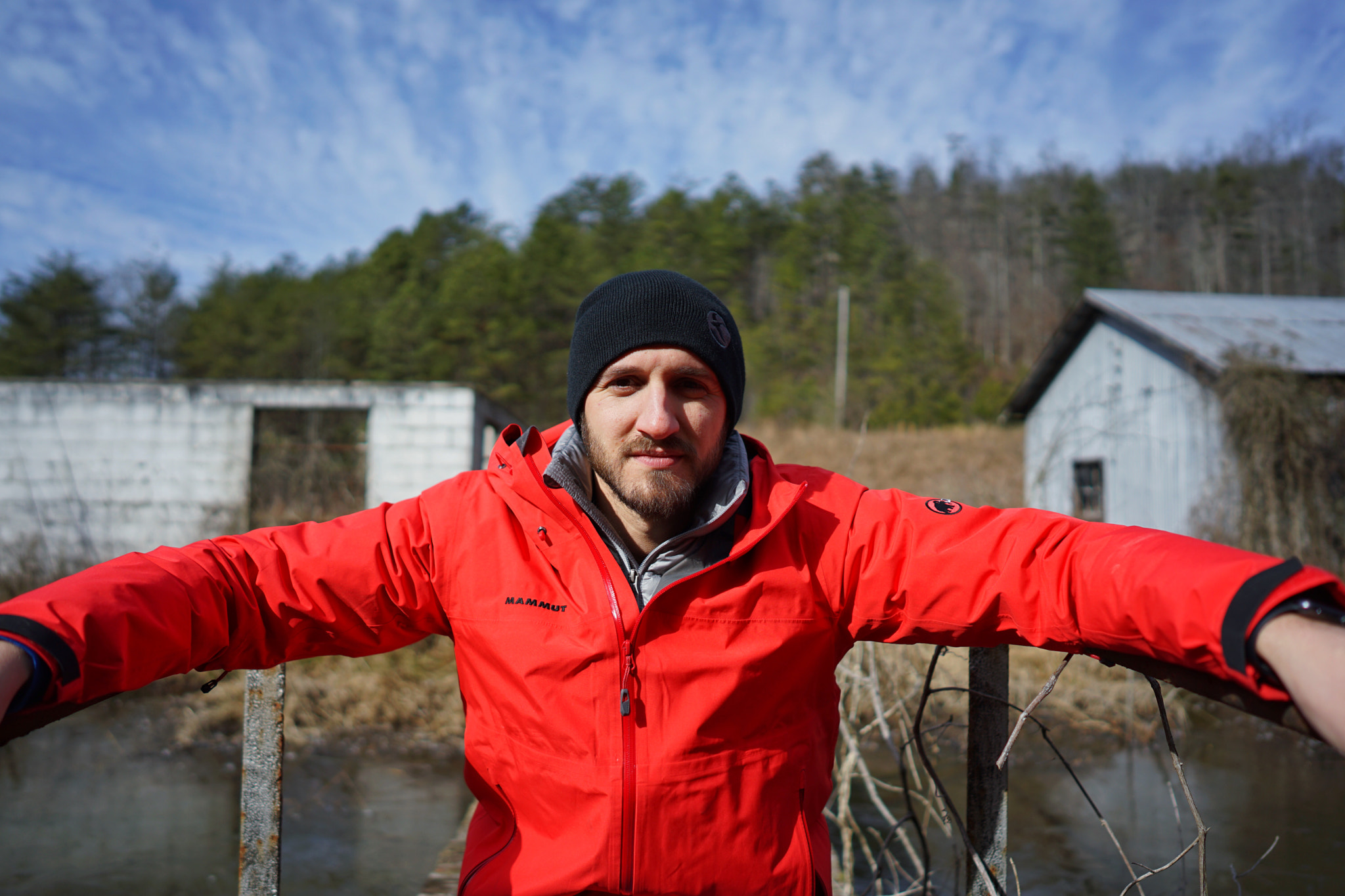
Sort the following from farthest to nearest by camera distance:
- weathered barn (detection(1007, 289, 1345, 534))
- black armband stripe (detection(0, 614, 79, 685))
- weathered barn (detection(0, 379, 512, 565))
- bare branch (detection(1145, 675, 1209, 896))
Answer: weathered barn (detection(1007, 289, 1345, 534)), weathered barn (detection(0, 379, 512, 565)), bare branch (detection(1145, 675, 1209, 896)), black armband stripe (detection(0, 614, 79, 685))

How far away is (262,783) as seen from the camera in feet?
5.21

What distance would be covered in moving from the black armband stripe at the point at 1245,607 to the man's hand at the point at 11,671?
157 centimetres

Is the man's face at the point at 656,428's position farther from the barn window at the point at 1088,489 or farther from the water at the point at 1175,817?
the barn window at the point at 1088,489

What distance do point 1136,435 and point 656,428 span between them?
12.3 meters

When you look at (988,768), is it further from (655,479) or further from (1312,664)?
(655,479)

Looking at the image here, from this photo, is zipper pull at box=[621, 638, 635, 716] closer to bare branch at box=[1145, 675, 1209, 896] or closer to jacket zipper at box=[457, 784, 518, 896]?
jacket zipper at box=[457, 784, 518, 896]

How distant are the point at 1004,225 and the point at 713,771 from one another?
5318cm

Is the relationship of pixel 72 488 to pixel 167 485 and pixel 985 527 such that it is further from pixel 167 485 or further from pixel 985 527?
pixel 985 527

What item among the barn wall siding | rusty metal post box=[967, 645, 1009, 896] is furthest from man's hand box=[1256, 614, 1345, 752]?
the barn wall siding

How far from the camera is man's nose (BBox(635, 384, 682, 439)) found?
1.73 metres

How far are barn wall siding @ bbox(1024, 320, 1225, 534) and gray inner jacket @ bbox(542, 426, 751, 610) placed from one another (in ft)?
34.2

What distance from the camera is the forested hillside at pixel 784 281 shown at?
32375 millimetres

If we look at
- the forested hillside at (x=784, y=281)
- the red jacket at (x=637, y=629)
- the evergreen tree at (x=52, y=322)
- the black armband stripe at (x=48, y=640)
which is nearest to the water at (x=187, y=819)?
the red jacket at (x=637, y=629)

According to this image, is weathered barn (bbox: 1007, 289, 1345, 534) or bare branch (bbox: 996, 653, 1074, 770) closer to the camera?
bare branch (bbox: 996, 653, 1074, 770)
